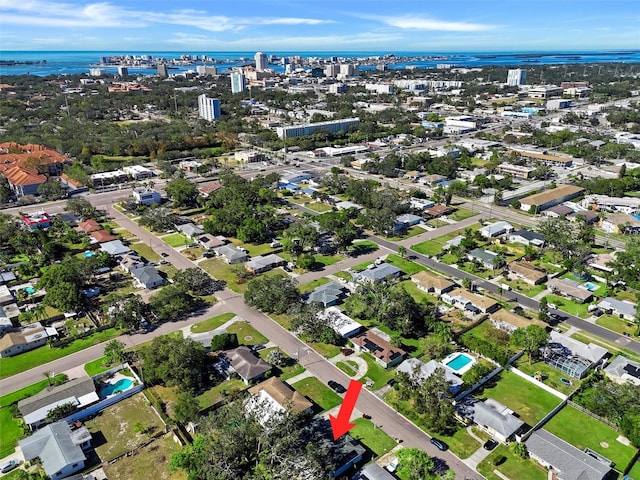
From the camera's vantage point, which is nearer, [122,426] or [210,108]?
[122,426]

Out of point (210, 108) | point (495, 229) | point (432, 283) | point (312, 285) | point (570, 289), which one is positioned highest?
point (210, 108)

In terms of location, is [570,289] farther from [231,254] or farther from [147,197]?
[147,197]

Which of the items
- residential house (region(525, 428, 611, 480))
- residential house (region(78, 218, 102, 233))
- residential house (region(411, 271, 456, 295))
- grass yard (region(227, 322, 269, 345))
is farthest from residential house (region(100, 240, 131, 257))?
residential house (region(525, 428, 611, 480))

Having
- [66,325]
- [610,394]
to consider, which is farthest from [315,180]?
[610,394]

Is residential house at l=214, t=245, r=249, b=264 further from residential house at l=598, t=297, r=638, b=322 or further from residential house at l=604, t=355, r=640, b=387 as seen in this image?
residential house at l=598, t=297, r=638, b=322

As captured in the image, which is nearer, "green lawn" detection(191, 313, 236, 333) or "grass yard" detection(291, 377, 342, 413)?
"grass yard" detection(291, 377, 342, 413)

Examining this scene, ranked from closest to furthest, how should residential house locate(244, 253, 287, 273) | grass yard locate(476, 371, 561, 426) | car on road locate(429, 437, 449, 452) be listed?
car on road locate(429, 437, 449, 452) < grass yard locate(476, 371, 561, 426) < residential house locate(244, 253, 287, 273)

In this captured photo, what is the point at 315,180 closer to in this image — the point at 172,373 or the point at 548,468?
the point at 172,373

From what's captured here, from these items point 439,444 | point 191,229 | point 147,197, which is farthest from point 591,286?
point 147,197
